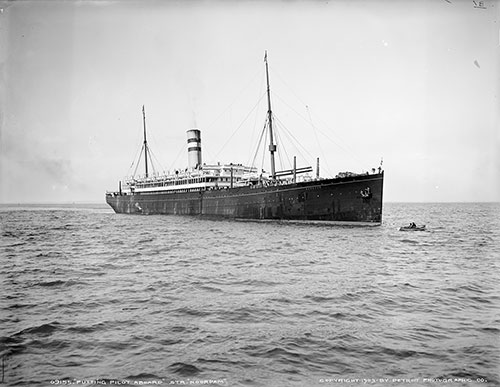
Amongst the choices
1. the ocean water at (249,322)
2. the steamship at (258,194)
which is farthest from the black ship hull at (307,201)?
the ocean water at (249,322)

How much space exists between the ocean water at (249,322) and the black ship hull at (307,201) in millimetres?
14688

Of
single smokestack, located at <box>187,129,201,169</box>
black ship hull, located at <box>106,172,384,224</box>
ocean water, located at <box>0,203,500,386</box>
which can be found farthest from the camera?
single smokestack, located at <box>187,129,201,169</box>

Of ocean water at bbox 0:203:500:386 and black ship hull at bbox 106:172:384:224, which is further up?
black ship hull at bbox 106:172:384:224

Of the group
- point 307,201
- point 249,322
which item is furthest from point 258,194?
point 249,322

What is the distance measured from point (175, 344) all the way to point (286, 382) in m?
2.20

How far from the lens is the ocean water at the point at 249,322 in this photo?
509 cm

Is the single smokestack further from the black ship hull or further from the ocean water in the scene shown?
the ocean water

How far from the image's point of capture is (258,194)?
115ft

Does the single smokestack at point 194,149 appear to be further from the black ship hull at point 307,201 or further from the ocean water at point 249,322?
the ocean water at point 249,322

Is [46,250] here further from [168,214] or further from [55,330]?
[168,214]

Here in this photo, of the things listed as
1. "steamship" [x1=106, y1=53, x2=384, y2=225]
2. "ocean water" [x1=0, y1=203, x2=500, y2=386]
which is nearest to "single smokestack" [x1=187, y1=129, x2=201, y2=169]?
"steamship" [x1=106, y1=53, x2=384, y2=225]

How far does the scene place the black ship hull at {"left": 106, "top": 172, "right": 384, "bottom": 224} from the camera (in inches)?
1137

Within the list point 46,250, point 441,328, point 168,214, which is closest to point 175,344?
point 441,328

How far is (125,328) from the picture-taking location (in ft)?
22.4
